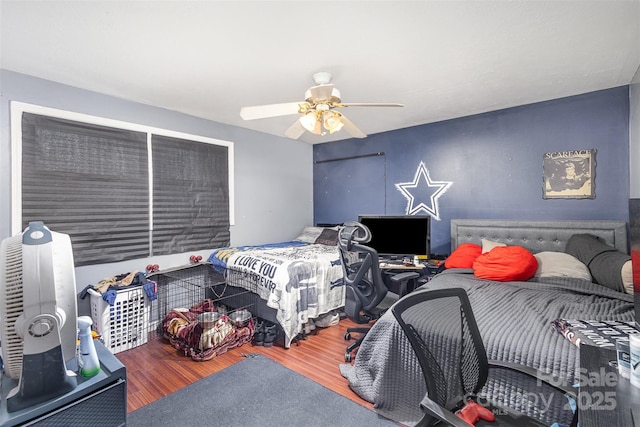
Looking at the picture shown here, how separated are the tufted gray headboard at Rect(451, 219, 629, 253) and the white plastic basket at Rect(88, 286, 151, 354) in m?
3.51

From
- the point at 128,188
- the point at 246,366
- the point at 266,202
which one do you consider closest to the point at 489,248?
the point at 246,366

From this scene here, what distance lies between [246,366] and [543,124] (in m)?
3.78

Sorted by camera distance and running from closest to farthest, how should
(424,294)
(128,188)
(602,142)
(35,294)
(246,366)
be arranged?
(35,294), (424,294), (246,366), (602,142), (128,188)

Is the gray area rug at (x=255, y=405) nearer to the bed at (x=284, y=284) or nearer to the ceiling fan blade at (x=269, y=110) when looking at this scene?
the bed at (x=284, y=284)

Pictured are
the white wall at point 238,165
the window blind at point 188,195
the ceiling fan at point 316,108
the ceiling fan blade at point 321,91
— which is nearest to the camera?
the ceiling fan blade at point 321,91

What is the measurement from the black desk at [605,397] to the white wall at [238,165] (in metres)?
3.49

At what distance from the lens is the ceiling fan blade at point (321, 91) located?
6.76 ft

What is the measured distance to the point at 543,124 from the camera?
121 inches

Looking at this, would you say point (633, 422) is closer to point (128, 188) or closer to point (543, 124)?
point (543, 124)

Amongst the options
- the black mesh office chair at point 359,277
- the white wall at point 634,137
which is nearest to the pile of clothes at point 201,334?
the black mesh office chair at point 359,277

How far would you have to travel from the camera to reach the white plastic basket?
256cm

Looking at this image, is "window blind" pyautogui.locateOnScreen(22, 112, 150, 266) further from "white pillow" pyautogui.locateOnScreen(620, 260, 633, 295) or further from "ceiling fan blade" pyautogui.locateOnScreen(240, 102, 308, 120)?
"white pillow" pyautogui.locateOnScreen(620, 260, 633, 295)

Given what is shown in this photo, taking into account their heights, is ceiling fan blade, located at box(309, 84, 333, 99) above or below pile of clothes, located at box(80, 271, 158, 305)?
above

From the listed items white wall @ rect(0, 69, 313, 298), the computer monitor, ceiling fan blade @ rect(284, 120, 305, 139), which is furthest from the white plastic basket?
the computer monitor
